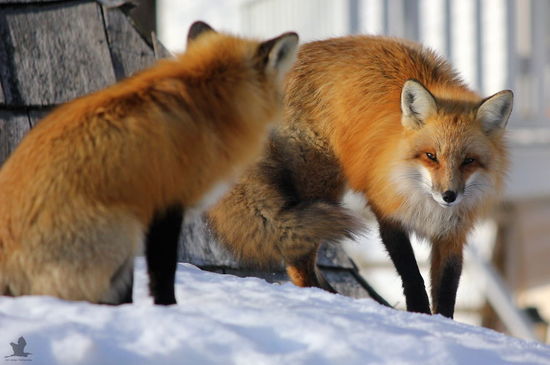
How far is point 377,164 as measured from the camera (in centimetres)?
380

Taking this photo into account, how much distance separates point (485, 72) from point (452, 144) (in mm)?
6787

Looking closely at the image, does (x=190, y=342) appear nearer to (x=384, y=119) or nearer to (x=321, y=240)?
(x=321, y=240)

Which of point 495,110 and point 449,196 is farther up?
point 495,110

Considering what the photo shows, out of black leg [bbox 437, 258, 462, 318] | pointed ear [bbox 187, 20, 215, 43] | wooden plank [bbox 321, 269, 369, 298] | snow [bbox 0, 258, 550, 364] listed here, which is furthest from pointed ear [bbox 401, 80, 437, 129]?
snow [bbox 0, 258, 550, 364]

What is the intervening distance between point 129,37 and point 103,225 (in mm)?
1630

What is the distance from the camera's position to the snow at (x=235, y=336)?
6.62 ft

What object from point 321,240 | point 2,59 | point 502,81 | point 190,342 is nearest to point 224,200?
point 321,240

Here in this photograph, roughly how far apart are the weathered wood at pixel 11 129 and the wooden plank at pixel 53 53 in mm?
79

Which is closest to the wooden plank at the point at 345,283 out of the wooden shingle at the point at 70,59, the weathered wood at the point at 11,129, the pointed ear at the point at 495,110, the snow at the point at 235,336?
the wooden shingle at the point at 70,59

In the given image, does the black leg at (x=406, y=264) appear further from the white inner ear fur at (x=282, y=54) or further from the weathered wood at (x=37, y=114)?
the weathered wood at (x=37, y=114)

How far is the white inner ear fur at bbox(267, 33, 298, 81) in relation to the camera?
9.19 ft

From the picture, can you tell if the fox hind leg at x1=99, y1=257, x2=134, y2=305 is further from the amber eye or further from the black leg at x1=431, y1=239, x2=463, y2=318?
the black leg at x1=431, y1=239, x2=463, y2=318

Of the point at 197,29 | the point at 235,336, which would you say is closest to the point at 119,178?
the point at 235,336

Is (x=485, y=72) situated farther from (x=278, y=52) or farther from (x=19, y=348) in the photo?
(x=19, y=348)
